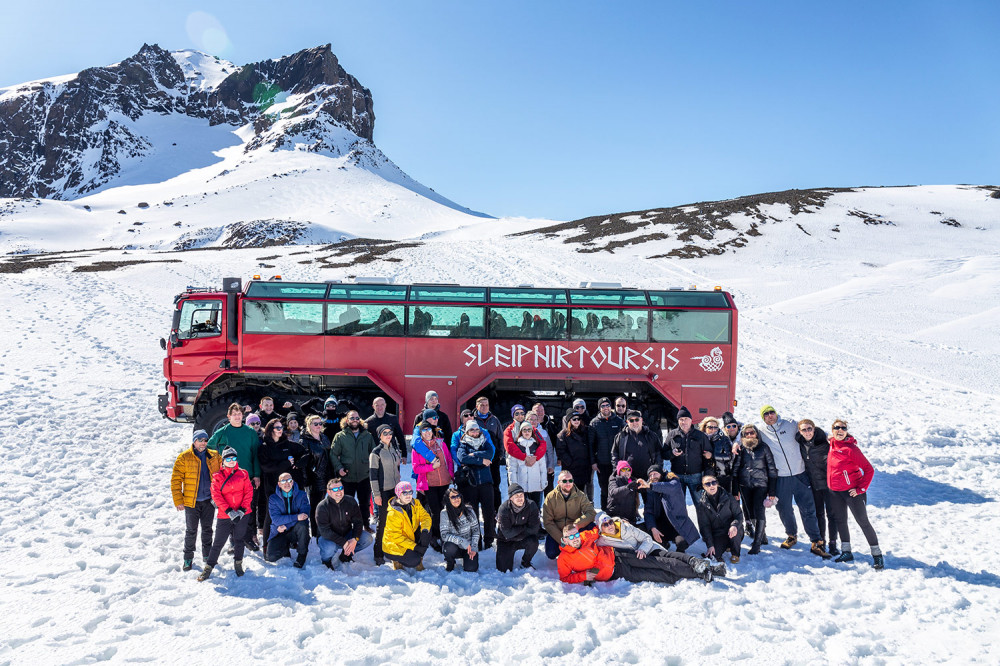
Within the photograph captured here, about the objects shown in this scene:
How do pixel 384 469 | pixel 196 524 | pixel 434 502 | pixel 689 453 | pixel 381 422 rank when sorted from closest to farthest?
pixel 196 524
pixel 384 469
pixel 434 502
pixel 689 453
pixel 381 422

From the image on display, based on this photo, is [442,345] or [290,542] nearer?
[290,542]

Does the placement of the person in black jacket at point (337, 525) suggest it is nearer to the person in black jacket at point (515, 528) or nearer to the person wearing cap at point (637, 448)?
the person in black jacket at point (515, 528)

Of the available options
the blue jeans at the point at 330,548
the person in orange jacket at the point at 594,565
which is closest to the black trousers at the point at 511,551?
the person in orange jacket at the point at 594,565

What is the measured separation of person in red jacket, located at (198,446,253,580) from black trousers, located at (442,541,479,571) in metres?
2.58

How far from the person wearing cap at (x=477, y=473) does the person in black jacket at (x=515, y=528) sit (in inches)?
27.5

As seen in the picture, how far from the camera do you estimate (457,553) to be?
7789mm

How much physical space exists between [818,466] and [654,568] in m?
2.76

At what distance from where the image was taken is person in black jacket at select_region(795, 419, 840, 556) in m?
8.01

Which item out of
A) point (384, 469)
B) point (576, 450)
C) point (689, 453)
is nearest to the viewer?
point (384, 469)

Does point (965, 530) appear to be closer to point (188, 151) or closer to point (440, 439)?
point (440, 439)

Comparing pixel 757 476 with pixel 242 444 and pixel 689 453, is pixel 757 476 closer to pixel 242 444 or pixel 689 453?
pixel 689 453

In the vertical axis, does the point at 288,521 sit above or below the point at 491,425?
below

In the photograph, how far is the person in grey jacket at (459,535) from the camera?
25.2 feet

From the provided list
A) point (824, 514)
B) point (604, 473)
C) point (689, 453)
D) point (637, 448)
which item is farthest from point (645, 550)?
point (824, 514)
